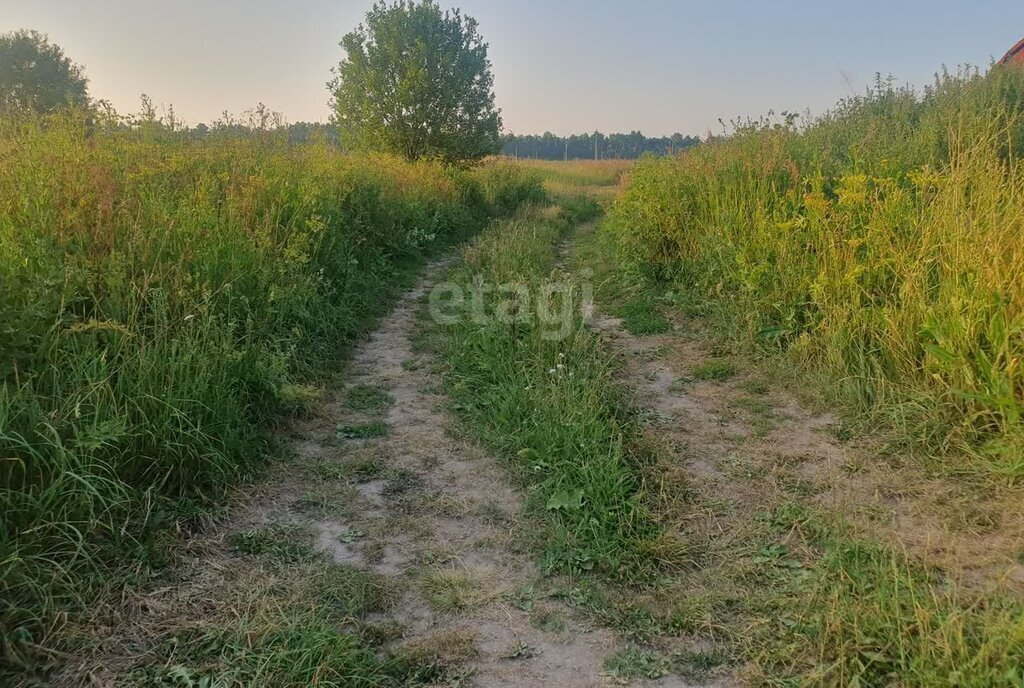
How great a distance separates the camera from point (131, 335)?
318cm

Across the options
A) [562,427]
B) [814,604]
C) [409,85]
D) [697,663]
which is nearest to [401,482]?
[562,427]

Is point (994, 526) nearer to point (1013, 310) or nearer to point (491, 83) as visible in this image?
point (1013, 310)

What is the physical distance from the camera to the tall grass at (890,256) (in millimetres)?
3463

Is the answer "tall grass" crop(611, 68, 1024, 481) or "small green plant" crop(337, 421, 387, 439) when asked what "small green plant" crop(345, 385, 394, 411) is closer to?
"small green plant" crop(337, 421, 387, 439)

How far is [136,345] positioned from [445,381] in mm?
2200

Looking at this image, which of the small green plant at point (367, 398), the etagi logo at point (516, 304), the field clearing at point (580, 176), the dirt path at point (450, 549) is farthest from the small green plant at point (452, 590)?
the field clearing at point (580, 176)

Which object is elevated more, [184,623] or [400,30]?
[400,30]

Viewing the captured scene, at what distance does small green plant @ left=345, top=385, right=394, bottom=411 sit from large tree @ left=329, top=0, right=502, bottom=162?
12.1 metres

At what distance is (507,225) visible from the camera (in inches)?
470

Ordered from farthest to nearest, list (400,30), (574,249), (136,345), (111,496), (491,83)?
(491,83), (400,30), (574,249), (136,345), (111,496)

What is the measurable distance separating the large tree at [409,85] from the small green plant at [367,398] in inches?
475

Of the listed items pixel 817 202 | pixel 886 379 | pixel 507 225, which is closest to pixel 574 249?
pixel 507 225

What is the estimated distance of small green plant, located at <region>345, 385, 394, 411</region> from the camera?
4512 mm

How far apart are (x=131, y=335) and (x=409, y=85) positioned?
43.8 feet
